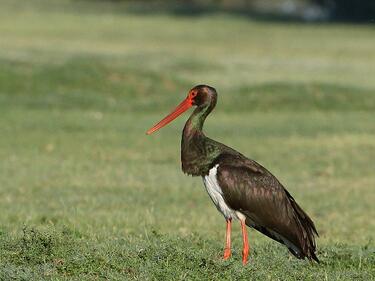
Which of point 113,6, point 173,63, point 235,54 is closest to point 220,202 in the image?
point 173,63

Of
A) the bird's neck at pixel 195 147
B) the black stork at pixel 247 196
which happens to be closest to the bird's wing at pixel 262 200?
the black stork at pixel 247 196

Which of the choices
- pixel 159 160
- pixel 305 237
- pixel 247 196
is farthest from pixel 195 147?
pixel 159 160

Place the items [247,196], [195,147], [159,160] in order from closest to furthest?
1. [247,196]
2. [195,147]
3. [159,160]

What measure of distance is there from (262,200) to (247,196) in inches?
5.3

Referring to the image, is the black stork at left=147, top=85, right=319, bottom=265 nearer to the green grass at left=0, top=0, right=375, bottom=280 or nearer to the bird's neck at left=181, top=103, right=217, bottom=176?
the bird's neck at left=181, top=103, right=217, bottom=176

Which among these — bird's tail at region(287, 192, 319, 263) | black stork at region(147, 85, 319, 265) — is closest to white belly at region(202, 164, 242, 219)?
black stork at region(147, 85, 319, 265)

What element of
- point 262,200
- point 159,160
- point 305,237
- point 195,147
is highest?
point 195,147

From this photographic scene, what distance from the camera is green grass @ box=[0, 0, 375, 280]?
833 cm

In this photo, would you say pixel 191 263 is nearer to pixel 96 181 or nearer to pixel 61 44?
pixel 96 181

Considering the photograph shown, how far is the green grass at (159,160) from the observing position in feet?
27.3

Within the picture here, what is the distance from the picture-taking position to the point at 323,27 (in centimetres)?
6091

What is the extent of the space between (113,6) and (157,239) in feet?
230

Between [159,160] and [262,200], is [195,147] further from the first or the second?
[159,160]

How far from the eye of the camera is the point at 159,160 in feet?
60.4
